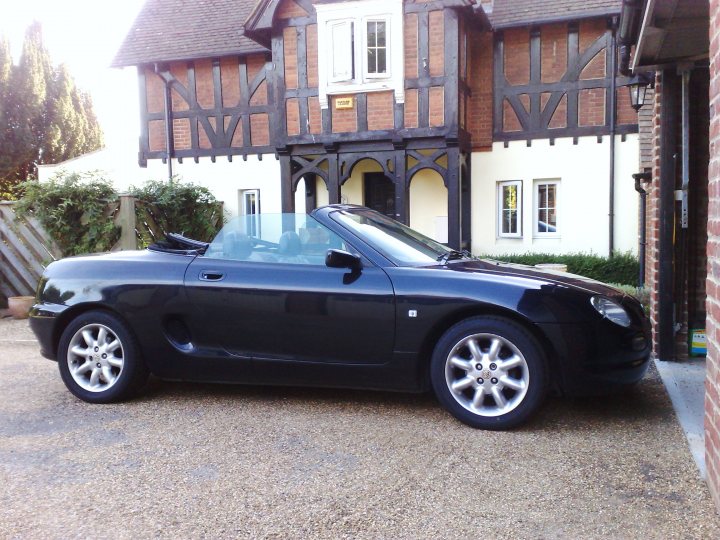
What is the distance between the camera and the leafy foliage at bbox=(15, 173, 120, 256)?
9.90 meters

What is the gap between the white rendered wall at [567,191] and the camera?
46.3 ft

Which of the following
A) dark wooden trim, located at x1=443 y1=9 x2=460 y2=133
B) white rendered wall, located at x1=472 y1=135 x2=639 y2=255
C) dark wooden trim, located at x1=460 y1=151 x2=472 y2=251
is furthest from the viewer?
dark wooden trim, located at x1=460 y1=151 x2=472 y2=251

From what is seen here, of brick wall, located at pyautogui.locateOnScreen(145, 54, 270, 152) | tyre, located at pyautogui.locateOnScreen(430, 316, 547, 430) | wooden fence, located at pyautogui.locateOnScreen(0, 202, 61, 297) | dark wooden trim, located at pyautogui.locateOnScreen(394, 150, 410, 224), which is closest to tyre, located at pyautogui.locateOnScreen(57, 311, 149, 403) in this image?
tyre, located at pyautogui.locateOnScreen(430, 316, 547, 430)

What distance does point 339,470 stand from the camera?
3.64 metres

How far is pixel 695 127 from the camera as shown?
6.25 metres

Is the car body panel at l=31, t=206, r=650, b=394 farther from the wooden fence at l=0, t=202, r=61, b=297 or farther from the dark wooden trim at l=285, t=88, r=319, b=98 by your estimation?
the dark wooden trim at l=285, t=88, r=319, b=98

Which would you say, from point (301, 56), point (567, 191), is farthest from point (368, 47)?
point (567, 191)

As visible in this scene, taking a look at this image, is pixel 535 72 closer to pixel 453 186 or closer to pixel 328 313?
pixel 453 186

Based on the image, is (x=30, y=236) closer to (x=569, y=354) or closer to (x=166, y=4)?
(x=569, y=354)

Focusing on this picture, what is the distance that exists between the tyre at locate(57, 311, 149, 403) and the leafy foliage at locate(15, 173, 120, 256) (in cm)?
511

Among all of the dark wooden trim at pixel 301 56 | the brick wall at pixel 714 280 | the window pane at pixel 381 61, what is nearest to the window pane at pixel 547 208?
the window pane at pixel 381 61

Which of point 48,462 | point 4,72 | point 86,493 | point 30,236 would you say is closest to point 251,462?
point 86,493

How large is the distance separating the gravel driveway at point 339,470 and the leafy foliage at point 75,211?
16.8 ft

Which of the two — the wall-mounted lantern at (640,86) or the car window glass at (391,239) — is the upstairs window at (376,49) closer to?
the wall-mounted lantern at (640,86)
